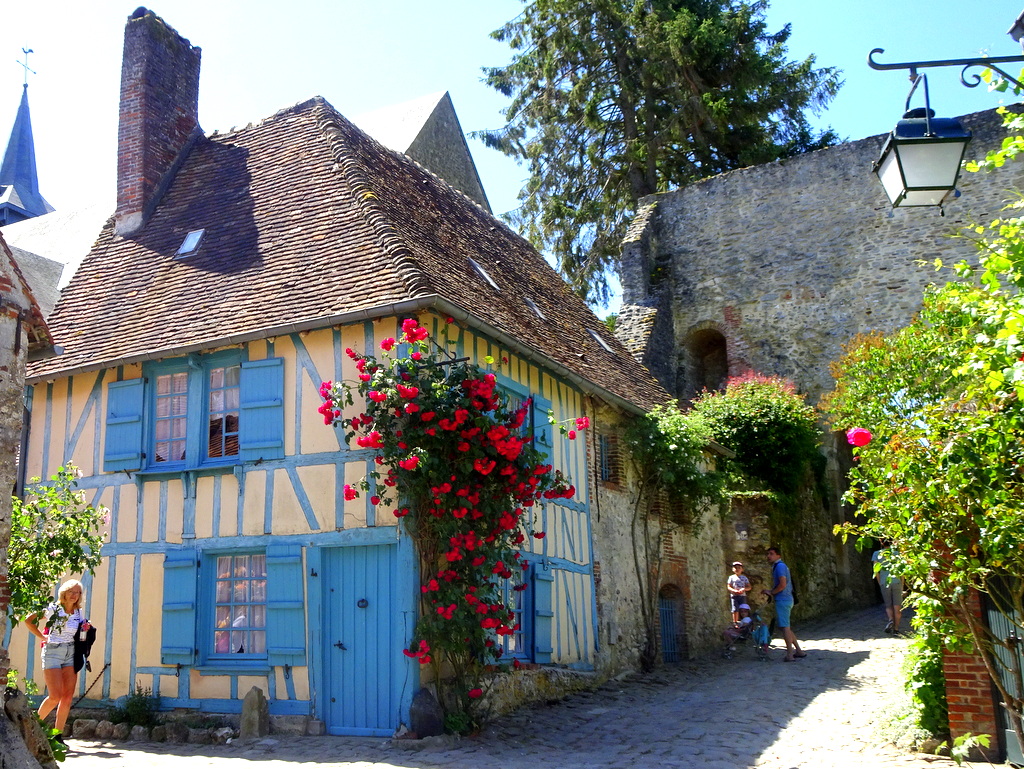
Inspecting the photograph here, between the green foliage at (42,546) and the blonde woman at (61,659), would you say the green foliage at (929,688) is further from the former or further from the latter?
the blonde woman at (61,659)

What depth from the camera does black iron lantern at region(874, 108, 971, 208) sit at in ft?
15.0

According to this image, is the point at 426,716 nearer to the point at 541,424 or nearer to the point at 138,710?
the point at 138,710

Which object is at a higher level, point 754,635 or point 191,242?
point 191,242

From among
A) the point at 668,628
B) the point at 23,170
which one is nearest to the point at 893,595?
the point at 668,628

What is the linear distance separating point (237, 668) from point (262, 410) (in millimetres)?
2131

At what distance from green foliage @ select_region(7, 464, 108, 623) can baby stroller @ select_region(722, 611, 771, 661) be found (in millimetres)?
7459

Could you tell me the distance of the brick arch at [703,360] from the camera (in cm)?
1958

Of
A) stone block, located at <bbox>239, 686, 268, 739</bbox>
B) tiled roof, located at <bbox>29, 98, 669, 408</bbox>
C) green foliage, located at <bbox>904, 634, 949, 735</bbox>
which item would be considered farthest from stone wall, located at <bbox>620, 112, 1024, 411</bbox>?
green foliage, located at <bbox>904, 634, 949, 735</bbox>

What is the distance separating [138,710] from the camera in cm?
815

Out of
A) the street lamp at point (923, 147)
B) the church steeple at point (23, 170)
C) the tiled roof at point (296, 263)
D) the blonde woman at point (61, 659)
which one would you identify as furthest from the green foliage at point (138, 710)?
the church steeple at point (23, 170)

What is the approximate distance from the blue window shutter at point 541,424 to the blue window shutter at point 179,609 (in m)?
3.30

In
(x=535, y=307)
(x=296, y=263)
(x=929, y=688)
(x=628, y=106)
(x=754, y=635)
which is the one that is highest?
(x=628, y=106)

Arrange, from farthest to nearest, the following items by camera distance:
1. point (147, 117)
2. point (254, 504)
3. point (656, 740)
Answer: point (147, 117), point (254, 504), point (656, 740)

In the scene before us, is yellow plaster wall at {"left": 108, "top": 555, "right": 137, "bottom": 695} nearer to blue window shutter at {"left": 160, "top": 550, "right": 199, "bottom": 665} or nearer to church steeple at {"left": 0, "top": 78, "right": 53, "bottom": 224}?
blue window shutter at {"left": 160, "top": 550, "right": 199, "bottom": 665}
